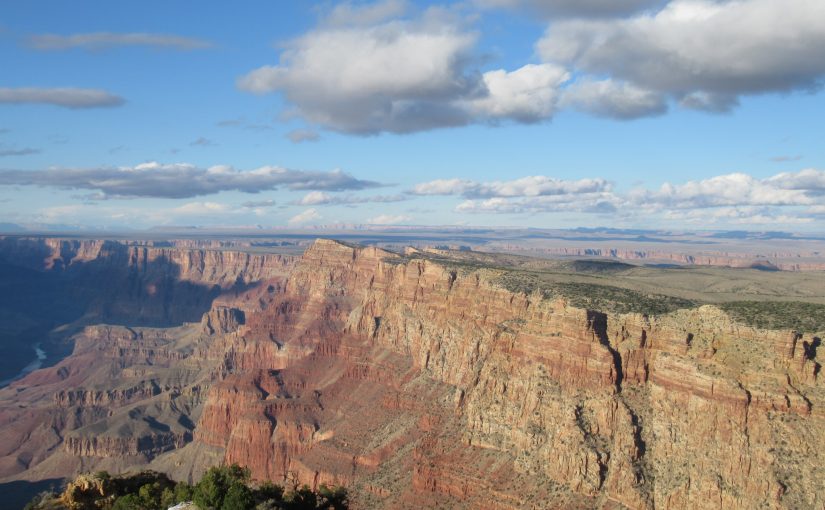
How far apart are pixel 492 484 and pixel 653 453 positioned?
55.5 feet

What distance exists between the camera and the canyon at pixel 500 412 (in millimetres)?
65750

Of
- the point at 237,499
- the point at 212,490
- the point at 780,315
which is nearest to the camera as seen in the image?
the point at 237,499

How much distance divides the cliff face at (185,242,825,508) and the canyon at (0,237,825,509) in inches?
7.9

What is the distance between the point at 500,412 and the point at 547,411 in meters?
Answer: 7.23

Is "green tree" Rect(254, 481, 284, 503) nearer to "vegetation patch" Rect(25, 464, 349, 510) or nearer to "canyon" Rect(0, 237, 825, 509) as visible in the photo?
"vegetation patch" Rect(25, 464, 349, 510)

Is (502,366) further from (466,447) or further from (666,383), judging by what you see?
(666,383)

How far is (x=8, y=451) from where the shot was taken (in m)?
154

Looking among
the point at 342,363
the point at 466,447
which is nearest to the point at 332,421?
the point at 342,363

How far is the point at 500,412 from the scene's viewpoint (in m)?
85.4

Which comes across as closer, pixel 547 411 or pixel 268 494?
pixel 268 494

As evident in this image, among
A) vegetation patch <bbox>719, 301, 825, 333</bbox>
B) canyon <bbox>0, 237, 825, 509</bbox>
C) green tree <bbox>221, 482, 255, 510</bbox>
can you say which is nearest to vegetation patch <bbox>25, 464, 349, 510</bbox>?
green tree <bbox>221, 482, 255, 510</bbox>

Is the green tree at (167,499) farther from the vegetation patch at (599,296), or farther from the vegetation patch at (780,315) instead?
the vegetation patch at (780,315)

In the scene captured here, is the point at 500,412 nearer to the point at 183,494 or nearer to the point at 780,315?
the point at 780,315

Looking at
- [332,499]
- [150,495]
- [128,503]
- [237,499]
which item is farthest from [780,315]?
[128,503]
